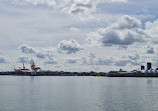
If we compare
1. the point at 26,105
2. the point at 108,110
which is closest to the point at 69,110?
the point at 108,110

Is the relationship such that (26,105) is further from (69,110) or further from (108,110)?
(108,110)

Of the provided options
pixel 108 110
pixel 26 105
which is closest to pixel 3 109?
pixel 26 105

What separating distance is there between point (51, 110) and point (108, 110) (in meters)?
10.9

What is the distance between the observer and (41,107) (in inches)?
2217

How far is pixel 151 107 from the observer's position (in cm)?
5762

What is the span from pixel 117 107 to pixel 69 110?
10276mm

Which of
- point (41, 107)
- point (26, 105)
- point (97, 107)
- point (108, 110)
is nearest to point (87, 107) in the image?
point (97, 107)

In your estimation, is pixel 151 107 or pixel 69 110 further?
pixel 151 107

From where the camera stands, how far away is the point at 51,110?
52531mm

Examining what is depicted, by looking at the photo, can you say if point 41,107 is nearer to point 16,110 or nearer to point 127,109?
point 16,110

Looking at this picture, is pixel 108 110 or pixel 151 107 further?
pixel 151 107

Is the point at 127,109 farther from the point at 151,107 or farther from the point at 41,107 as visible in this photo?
the point at 41,107

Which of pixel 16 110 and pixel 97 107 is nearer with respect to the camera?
pixel 16 110

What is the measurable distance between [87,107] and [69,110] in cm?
476
